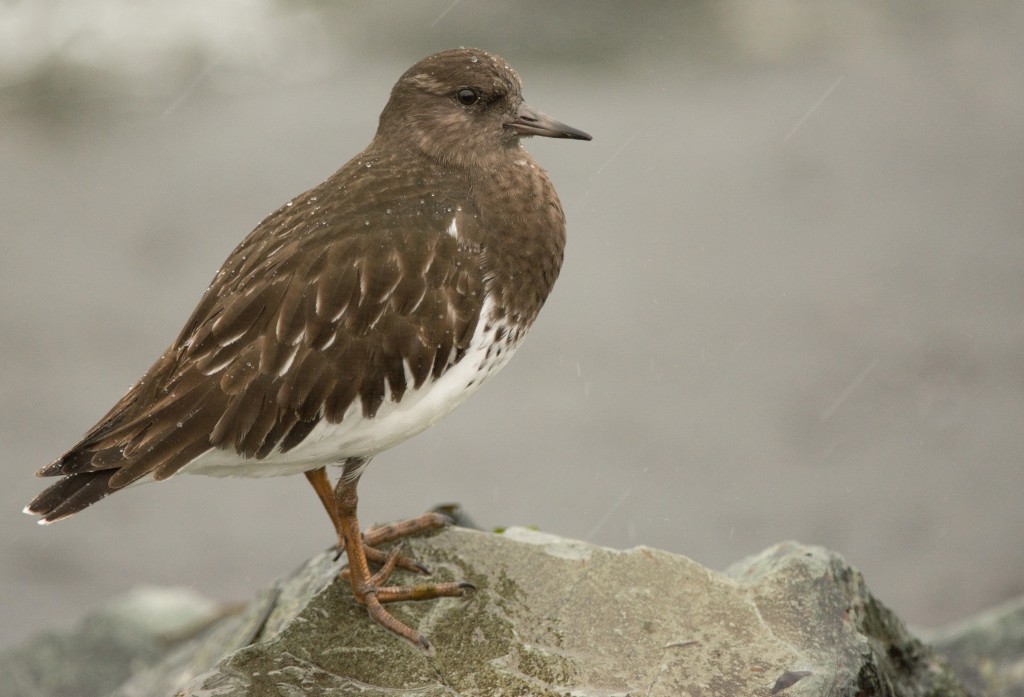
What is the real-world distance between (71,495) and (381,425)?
1280 mm

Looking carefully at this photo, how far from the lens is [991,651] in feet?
21.9

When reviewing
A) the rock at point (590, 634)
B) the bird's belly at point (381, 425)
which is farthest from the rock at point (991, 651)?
the bird's belly at point (381, 425)

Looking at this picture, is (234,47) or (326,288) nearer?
(326,288)

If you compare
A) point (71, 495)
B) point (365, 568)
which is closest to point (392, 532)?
point (365, 568)

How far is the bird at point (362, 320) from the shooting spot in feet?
16.1

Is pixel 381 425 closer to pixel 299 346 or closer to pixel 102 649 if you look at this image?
pixel 299 346

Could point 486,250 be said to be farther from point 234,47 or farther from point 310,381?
point 234,47

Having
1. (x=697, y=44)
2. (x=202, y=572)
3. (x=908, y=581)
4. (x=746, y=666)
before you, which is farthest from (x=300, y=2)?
(x=746, y=666)

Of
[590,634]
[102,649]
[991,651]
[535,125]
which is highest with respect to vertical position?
[535,125]

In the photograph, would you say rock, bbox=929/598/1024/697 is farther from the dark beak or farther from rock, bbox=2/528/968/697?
the dark beak

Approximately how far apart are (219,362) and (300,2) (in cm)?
1300

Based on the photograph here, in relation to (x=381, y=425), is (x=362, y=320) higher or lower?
higher

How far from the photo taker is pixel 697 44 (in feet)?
51.3

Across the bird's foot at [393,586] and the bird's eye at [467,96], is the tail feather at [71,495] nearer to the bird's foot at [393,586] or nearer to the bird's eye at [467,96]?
the bird's foot at [393,586]
